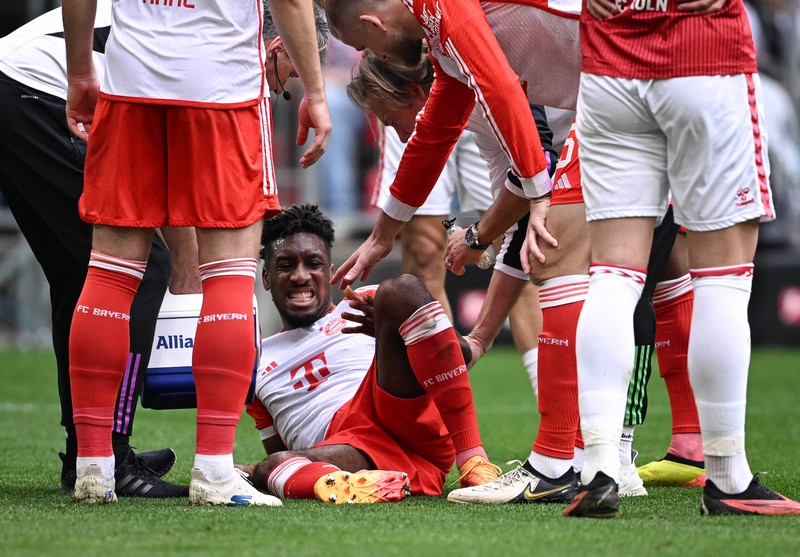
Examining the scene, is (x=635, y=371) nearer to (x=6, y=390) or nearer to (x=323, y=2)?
(x=323, y=2)

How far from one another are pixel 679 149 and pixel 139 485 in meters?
1.81

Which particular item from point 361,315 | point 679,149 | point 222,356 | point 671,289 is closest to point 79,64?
point 222,356

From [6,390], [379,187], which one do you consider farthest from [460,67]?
[6,390]

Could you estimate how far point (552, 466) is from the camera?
3.21 m

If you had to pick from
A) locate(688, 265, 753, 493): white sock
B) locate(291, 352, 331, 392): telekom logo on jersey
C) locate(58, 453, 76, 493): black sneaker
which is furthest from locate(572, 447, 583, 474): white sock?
locate(58, 453, 76, 493): black sneaker

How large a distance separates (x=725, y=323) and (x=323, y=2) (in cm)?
172

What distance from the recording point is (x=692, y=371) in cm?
281

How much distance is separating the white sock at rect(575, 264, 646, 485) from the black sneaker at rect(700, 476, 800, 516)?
26 centimetres

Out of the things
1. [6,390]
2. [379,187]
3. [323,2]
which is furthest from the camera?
[6,390]

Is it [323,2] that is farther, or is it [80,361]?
[323,2]

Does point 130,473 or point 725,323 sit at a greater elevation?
point 725,323

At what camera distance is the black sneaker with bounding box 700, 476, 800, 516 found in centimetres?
279

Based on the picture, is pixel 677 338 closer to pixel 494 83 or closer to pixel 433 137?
pixel 433 137

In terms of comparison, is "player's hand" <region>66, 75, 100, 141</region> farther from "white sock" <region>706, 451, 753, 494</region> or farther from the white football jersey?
"white sock" <region>706, 451, 753, 494</region>
